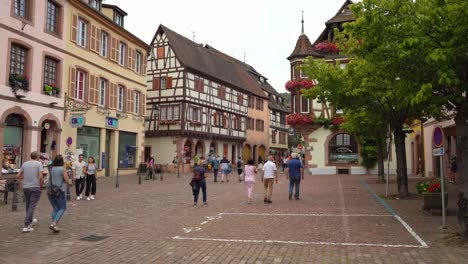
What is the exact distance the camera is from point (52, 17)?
21.1 m

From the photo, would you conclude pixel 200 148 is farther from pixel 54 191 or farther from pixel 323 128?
pixel 54 191

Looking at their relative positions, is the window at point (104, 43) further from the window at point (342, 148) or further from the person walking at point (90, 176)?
the window at point (342, 148)

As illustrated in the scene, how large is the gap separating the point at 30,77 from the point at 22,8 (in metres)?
3.00

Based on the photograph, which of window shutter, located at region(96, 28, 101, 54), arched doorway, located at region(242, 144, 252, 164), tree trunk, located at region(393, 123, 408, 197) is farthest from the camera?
arched doorway, located at region(242, 144, 252, 164)

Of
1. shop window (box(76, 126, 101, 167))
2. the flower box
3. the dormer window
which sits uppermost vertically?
the dormer window

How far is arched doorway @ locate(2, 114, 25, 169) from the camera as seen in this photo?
59.8 feet

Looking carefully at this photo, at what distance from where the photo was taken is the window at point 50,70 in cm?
2066

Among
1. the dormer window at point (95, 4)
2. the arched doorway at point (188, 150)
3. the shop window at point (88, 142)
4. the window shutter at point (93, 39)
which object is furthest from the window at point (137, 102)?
the arched doorway at point (188, 150)

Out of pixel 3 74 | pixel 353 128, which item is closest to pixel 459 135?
pixel 353 128

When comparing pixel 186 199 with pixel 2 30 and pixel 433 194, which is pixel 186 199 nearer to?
pixel 433 194

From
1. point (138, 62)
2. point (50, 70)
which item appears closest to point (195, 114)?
point (138, 62)

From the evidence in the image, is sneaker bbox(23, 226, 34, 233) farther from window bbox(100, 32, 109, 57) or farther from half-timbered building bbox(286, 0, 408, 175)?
half-timbered building bbox(286, 0, 408, 175)

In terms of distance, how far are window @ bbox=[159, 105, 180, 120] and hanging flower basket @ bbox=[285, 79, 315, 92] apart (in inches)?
372

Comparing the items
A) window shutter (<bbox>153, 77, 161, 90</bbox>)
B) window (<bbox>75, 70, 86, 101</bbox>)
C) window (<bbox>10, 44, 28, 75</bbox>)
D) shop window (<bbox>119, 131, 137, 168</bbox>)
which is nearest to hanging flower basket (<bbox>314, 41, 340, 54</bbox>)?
window shutter (<bbox>153, 77, 161, 90</bbox>)
